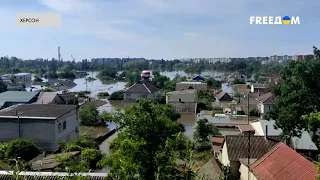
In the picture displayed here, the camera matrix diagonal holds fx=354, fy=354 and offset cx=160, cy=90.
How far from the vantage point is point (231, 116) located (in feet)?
80.6

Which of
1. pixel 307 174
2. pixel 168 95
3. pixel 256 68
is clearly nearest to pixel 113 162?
pixel 307 174

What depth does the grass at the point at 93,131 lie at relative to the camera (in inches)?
784

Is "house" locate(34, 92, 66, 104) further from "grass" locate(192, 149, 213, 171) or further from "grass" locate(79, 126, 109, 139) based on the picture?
"grass" locate(192, 149, 213, 171)

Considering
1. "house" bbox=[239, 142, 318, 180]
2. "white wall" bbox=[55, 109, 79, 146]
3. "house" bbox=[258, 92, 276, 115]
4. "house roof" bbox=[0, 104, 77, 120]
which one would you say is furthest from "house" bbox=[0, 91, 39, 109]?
"house" bbox=[258, 92, 276, 115]

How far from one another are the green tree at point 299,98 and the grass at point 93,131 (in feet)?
33.6

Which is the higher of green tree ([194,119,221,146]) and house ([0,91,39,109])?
house ([0,91,39,109])

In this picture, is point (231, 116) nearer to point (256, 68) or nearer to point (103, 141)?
point (103, 141)

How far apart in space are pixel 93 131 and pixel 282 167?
14168 mm

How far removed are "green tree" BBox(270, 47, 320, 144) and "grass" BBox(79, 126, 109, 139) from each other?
10.2m

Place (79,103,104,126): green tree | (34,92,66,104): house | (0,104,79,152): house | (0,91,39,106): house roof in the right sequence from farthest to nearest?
(34,92,66,104): house < (79,103,104,126): green tree < (0,91,39,106): house roof < (0,104,79,152): house

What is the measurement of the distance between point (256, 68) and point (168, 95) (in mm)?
65285

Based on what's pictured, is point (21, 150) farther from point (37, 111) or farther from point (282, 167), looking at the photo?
point (282, 167)

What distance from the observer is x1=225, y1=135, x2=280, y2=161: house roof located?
11.8 meters

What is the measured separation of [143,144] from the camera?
18.5 ft
